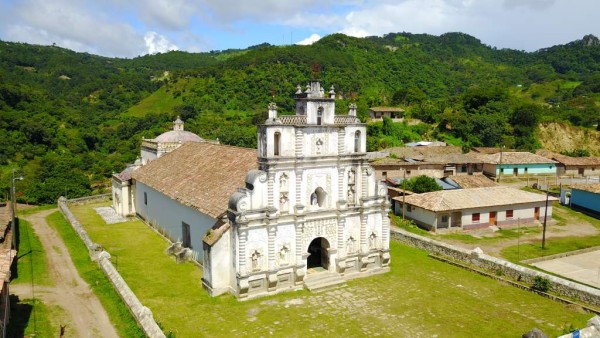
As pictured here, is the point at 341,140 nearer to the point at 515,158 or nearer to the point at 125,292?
the point at 125,292

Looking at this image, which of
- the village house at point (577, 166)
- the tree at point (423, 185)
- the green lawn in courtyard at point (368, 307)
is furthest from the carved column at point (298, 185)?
the village house at point (577, 166)

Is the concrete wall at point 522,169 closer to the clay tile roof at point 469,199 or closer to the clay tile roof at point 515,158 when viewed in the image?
the clay tile roof at point 515,158

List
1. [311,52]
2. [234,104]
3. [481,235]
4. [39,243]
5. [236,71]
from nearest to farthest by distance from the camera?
1. [39,243]
2. [481,235]
3. [234,104]
4. [236,71]
5. [311,52]

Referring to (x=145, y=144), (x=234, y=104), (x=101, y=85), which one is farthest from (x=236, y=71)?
(x=145, y=144)

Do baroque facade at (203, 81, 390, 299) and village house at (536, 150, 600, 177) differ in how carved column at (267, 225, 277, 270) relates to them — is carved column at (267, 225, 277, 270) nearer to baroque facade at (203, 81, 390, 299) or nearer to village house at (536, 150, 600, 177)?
baroque facade at (203, 81, 390, 299)

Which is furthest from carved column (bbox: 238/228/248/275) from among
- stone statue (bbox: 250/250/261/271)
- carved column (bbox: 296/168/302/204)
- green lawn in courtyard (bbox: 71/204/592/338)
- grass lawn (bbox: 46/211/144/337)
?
grass lawn (bbox: 46/211/144/337)

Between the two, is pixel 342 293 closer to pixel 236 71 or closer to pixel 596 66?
pixel 236 71

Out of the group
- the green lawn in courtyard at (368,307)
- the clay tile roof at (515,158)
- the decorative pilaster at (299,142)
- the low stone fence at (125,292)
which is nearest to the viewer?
the low stone fence at (125,292)
